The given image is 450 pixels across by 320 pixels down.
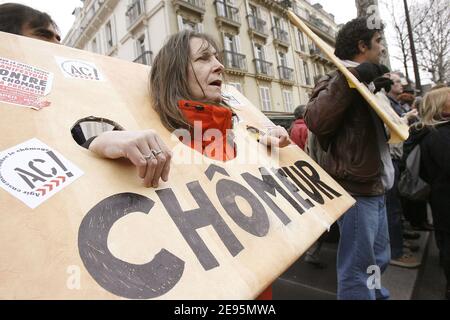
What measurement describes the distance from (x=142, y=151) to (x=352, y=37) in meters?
1.73

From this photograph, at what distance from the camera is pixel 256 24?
17.1 meters

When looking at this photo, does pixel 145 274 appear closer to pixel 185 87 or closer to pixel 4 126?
pixel 4 126

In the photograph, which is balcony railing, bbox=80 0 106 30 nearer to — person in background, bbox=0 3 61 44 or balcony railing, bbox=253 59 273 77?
balcony railing, bbox=253 59 273 77

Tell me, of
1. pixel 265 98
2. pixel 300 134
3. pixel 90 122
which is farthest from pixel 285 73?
pixel 90 122

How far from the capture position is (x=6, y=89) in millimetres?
789

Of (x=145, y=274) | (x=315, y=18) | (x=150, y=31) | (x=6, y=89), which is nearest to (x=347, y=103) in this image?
(x=145, y=274)

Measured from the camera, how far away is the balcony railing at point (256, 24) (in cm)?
1652

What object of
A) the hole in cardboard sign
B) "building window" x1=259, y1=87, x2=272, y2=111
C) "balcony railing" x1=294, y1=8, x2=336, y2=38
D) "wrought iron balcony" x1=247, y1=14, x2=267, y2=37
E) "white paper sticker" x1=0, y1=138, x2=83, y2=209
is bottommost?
"white paper sticker" x1=0, y1=138, x2=83, y2=209

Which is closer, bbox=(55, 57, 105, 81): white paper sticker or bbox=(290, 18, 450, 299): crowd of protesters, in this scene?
bbox=(55, 57, 105, 81): white paper sticker

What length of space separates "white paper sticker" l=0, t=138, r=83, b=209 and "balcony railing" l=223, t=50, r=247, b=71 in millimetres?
14133

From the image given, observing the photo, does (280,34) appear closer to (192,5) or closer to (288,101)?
(288,101)

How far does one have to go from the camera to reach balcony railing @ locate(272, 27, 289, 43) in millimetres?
18670

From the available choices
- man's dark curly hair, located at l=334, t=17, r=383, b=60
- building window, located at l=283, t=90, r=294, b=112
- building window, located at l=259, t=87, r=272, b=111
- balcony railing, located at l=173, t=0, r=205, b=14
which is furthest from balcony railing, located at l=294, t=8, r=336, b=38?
man's dark curly hair, located at l=334, t=17, r=383, b=60

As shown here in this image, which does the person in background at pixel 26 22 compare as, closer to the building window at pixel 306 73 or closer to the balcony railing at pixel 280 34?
the balcony railing at pixel 280 34
